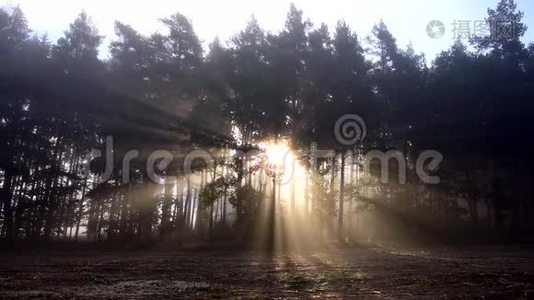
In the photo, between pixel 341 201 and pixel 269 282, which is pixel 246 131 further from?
pixel 269 282

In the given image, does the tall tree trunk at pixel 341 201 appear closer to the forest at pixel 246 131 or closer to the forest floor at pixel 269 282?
the forest at pixel 246 131

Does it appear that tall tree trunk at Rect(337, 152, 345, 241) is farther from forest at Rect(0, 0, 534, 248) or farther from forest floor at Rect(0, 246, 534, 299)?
forest floor at Rect(0, 246, 534, 299)

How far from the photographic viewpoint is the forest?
2742 cm

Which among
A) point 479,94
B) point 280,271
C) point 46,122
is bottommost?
point 280,271

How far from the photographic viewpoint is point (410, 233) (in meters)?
33.6

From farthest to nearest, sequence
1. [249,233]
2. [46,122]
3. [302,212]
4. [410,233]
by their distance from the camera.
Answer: [302,212] → [410,233] → [46,122] → [249,233]

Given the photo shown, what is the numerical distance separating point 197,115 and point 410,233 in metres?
17.5

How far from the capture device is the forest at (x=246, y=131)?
27422 millimetres

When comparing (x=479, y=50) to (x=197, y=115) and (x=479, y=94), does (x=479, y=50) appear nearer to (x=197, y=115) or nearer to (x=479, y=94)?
(x=479, y=94)

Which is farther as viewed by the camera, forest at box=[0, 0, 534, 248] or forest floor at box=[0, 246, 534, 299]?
forest at box=[0, 0, 534, 248]

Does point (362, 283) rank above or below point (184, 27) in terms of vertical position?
below

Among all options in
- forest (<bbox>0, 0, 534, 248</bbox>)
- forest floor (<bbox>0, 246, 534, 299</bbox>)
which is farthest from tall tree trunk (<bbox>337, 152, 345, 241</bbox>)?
forest floor (<bbox>0, 246, 534, 299</bbox>)

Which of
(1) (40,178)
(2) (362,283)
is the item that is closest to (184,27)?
(1) (40,178)

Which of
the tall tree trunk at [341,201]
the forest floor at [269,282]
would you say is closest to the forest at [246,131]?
the tall tree trunk at [341,201]
